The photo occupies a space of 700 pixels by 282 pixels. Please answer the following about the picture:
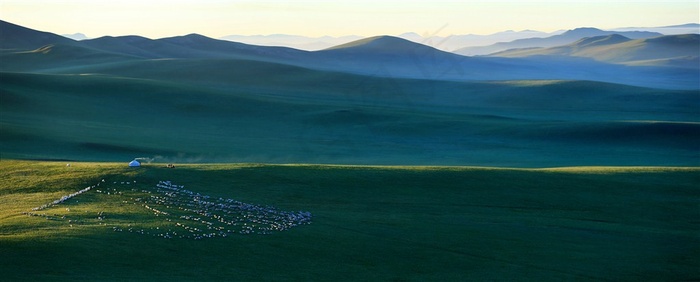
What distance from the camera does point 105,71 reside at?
412ft

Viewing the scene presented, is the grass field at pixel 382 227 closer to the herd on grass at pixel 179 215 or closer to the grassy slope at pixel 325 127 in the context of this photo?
the herd on grass at pixel 179 215

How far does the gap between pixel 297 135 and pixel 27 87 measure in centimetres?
2815

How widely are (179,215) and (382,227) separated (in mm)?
7140

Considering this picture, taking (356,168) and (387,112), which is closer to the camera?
(356,168)

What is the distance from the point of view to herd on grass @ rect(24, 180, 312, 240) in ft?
88.7

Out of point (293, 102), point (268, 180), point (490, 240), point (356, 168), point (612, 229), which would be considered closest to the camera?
point (490, 240)

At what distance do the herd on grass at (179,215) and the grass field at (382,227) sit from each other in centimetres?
29

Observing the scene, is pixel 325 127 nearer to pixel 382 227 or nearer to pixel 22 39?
pixel 382 227

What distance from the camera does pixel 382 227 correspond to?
3005 centimetres

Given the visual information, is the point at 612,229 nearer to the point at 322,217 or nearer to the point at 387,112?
the point at 322,217

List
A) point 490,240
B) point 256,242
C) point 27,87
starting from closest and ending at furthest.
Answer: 1. point 256,242
2. point 490,240
3. point 27,87

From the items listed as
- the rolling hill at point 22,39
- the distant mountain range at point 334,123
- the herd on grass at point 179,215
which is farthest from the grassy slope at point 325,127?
the rolling hill at point 22,39

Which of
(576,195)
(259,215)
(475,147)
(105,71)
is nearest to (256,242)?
(259,215)

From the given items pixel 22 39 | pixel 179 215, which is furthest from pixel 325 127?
pixel 22 39
